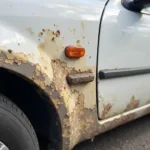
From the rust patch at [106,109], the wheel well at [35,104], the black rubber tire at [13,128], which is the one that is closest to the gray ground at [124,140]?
the rust patch at [106,109]

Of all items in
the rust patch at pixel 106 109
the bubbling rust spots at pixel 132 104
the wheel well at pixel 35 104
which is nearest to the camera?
the wheel well at pixel 35 104

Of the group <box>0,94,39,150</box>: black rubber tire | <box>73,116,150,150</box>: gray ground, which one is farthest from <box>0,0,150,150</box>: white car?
<box>73,116,150,150</box>: gray ground

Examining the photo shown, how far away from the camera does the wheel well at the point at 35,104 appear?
210 centimetres

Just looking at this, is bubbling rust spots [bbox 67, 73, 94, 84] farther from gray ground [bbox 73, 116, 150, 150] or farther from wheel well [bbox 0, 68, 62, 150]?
gray ground [bbox 73, 116, 150, 150]

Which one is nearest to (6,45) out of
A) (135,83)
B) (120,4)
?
(120,4)

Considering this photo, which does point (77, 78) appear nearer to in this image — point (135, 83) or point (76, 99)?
point (76, 99)

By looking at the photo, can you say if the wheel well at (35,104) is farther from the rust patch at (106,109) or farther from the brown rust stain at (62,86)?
the rust patch at (106,109)

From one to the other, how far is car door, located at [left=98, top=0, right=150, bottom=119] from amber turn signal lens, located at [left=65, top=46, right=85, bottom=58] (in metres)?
0.18

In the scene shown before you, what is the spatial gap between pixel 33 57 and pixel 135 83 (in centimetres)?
106

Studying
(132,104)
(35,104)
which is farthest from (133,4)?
(35,104)

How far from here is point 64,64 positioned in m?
2.15

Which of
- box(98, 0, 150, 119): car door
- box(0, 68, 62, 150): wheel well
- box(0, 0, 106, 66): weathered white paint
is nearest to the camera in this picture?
box(0, 0, 106, 66): weathered white paint

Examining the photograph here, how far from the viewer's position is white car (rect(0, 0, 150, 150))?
1.93 metres

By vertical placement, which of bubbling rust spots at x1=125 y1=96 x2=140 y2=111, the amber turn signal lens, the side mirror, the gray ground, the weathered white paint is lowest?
the gray ground
